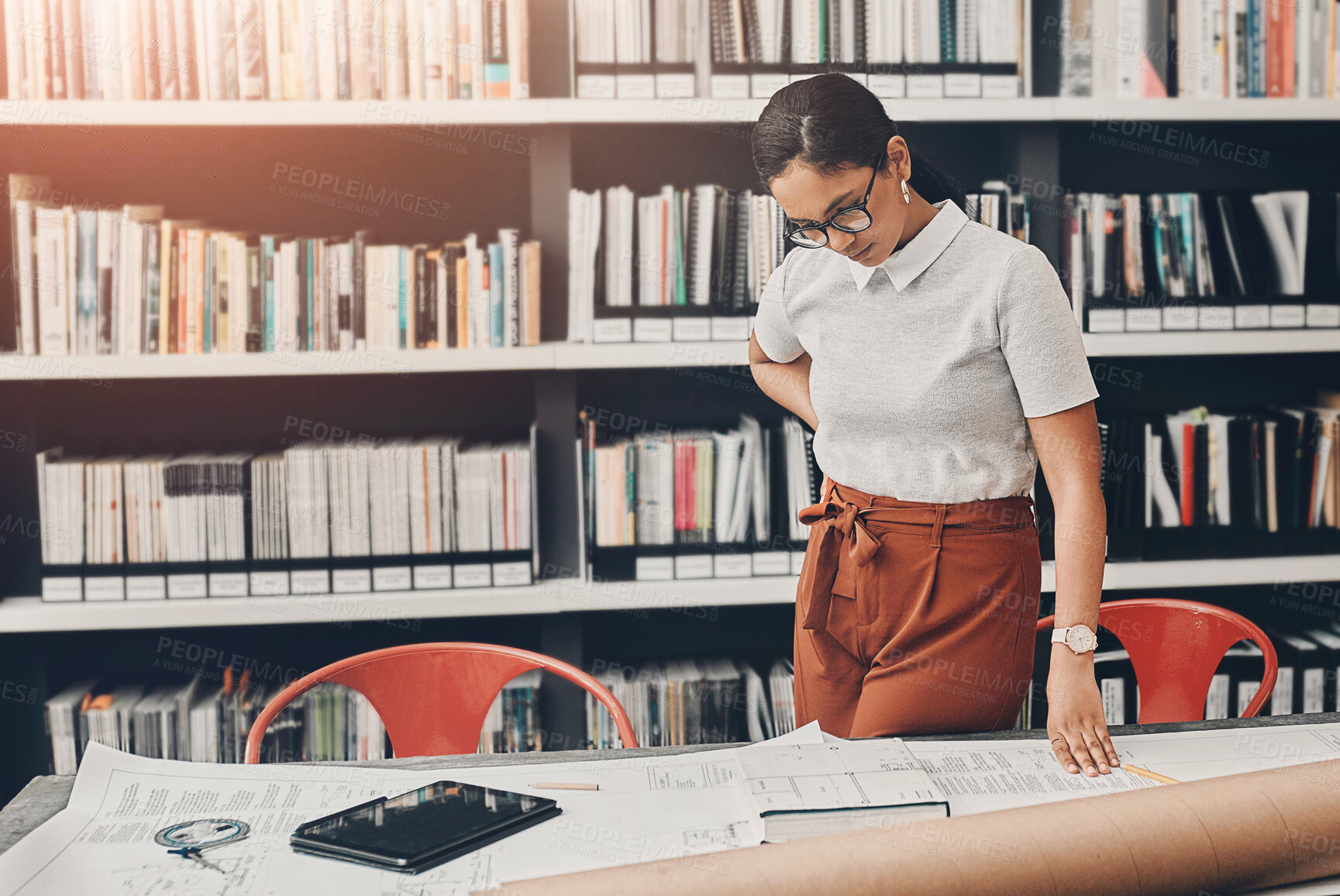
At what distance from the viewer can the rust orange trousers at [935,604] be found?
1.26 metres

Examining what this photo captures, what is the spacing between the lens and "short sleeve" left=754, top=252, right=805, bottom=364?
4.97 ft

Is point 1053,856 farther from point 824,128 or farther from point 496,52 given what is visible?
point 496,52

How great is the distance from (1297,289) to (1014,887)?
1.74m

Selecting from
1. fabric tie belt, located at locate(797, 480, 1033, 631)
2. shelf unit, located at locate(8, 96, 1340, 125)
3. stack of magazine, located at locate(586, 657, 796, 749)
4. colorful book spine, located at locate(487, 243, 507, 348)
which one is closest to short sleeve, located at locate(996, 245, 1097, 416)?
fabric tie belt, located at locate(797, 480, 1033, 631)

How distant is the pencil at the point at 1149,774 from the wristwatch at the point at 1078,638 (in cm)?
13

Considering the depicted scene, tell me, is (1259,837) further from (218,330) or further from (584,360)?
(218,330)

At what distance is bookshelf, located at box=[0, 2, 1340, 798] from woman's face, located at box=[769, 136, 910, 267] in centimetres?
70

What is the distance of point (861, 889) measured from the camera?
76cm

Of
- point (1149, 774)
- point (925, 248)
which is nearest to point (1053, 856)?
point (1149, 774)

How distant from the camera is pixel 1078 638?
1121mm

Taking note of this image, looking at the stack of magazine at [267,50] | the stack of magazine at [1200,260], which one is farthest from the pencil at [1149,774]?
the stack of magazine at [267,50]

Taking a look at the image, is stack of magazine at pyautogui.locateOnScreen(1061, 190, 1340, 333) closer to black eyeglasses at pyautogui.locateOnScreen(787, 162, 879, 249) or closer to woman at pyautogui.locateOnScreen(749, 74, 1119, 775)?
woman at pyautogui.locateOnScreen(749, 74, 1119, 775)

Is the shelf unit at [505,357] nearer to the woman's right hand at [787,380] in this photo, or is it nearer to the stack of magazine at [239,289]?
the stack of magazine at [239,289]

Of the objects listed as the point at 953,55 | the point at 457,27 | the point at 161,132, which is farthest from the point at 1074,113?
the point at 161,132
